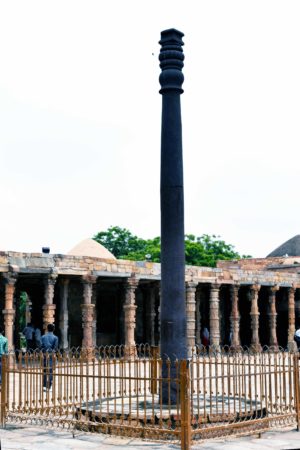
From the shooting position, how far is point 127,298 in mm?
22562

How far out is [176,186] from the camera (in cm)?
889

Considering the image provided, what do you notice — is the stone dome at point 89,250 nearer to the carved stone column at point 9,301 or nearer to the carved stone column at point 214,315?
the carved stone column at point 214,315

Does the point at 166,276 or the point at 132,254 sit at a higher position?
the point at 132,254

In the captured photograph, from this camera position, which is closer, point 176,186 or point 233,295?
point 176,186

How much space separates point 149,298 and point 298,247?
1622cm

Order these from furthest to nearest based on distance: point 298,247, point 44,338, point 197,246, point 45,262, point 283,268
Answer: point 197,246, point 298,247, point 283,268, point 45,262, point 44,338

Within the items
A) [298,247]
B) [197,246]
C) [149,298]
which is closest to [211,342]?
[149,298]

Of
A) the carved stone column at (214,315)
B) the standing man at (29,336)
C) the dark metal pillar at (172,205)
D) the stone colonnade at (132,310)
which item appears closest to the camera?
the dark metal pillar at (172,205)

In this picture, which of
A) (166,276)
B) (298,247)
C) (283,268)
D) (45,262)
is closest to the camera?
(166,276)

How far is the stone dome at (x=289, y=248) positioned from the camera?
133 feet

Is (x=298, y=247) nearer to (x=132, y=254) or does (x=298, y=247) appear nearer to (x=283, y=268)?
(x=283, y=268)

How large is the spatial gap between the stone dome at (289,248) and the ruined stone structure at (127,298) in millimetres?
3475

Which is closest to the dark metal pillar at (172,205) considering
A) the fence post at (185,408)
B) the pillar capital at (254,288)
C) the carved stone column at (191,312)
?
the fence post at (185,408)

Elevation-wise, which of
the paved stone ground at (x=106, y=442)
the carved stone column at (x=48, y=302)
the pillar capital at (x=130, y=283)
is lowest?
the paved stone ground at (x=106, y=442)
